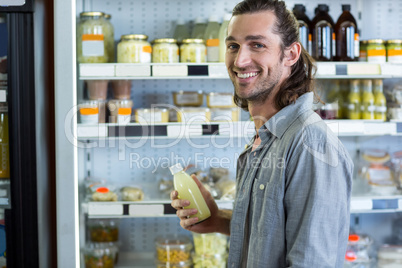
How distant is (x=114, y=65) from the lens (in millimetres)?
2443

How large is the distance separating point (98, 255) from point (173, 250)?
0.43m

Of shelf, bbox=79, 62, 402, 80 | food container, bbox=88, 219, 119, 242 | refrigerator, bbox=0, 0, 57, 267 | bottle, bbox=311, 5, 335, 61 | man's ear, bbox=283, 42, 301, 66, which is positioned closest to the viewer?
man's ear, bbox=283, 42, 301, 66

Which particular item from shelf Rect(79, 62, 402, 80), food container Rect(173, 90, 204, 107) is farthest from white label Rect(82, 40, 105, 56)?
food container Rect(173, 90, 204, 107)

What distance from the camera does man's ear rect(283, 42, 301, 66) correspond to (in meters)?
1.46

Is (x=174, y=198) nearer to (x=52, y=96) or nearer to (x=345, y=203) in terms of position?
(x=345, y=203)

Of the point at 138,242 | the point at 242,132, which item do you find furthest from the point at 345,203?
the point at 138,242

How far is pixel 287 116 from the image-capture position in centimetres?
135

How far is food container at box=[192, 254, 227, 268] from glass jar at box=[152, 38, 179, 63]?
1.11 meters

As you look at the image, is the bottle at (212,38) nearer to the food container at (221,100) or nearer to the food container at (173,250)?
the food container at (221,100)

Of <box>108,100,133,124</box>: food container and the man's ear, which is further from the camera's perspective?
<box>108,100,133,124</box>: food container

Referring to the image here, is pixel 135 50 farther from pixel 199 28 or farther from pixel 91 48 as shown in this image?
pixel 199 28

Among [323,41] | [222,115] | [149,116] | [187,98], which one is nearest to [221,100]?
[222,115]

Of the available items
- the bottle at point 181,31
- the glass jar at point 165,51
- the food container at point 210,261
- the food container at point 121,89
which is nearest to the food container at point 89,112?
the food container at point 121,89

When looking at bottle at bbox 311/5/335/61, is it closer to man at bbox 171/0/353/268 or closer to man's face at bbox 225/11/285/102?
man at bbox 171/0/353/268
